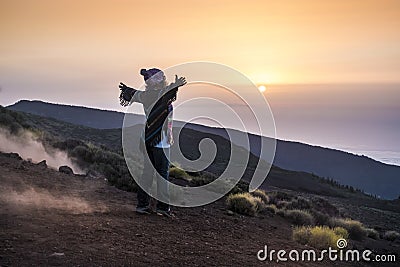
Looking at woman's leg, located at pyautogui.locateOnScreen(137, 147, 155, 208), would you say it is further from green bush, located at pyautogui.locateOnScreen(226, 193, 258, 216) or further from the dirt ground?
green bush, located at pyautogui.locateOnScreen(226, 193, 258, 216)

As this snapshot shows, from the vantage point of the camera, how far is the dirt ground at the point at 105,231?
649 cm

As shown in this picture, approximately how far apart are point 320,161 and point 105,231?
81262 mm

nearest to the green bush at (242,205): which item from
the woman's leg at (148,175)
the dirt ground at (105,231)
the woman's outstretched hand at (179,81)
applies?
the dirt ground at (105,231)

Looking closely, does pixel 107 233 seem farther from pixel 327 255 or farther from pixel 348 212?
pixel 348 212

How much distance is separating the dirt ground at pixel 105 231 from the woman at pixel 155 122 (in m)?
0.56

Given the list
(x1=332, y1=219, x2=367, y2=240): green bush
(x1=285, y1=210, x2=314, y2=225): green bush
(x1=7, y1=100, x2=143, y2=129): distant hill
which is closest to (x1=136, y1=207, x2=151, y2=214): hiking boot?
(x1=285, y1=210, x2=314, y2=225): green bush

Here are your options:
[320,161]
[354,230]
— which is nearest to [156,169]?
[354,230]

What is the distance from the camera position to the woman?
29.9ft

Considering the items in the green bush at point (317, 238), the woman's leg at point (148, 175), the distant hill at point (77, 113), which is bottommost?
the green bush at point (317, 238)

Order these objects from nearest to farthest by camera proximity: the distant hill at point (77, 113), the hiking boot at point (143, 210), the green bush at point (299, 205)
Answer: the hiking boot at point (143, 210), the green bush at point (299, 205), the distant hill at point (77, 113)

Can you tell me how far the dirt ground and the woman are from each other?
1.83 feet

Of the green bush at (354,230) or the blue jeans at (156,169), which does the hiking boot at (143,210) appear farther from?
the green bush at (354,230)

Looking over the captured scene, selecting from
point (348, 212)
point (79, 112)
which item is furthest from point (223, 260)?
point (79, 112)

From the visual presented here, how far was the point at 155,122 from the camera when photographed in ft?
30.1
